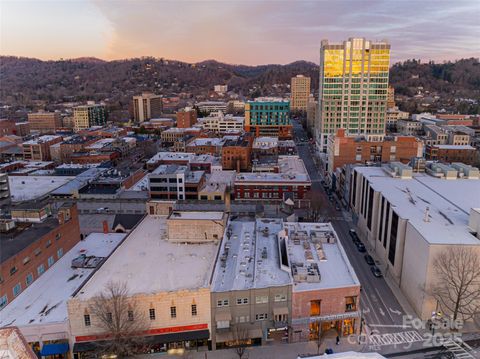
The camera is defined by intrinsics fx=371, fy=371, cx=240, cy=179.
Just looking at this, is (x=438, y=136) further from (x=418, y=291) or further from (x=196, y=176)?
(x=418, y=291)

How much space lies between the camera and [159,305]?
25484 mm

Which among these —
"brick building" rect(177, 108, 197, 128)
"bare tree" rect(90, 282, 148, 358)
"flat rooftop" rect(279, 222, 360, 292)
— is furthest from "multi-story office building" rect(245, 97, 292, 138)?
"bare tree" rect(90, 282, 148, 358)

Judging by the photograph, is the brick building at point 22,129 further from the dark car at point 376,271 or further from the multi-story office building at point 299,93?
the dark car at point 376,271

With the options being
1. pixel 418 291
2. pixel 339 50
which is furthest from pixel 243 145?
pixel 418 291

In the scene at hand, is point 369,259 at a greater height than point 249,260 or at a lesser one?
lesser

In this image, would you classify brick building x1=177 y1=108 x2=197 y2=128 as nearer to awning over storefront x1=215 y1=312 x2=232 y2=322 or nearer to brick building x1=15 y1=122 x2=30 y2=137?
brick building x1=15 y1=122 x2=30 y2=137

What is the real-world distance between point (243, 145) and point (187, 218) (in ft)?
154

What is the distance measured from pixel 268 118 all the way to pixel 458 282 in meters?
95.0

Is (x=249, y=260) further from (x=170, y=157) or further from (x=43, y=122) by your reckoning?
(x=43, y=122)

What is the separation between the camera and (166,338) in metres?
25.5

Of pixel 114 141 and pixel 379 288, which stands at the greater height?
pixel 114 141

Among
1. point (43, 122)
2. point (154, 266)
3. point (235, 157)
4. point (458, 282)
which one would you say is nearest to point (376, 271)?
point (458, 282)

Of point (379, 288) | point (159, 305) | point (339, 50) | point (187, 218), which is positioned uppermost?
point (339, 50)

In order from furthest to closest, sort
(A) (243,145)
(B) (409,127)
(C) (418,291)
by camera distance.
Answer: (B) (409,127)
(A) (243,145)
(C) (418,291)
